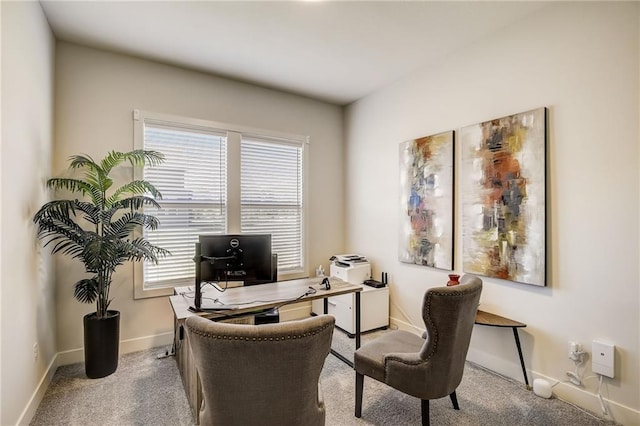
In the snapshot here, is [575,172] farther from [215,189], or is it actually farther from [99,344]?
[99,344]

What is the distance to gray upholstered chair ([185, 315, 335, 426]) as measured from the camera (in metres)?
1.13

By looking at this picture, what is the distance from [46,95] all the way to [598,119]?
4.09 meters

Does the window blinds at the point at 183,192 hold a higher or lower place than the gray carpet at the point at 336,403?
higher

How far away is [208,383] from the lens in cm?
121

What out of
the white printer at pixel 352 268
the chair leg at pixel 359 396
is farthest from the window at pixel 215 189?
the chair leg at pixel 359 396

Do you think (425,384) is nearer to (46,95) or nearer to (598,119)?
(598,119)

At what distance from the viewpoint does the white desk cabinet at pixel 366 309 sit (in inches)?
130

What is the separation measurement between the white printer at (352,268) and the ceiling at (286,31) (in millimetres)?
2169

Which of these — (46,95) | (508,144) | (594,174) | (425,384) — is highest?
(46,95)

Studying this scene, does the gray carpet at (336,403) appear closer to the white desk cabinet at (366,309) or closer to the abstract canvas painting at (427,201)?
the white desk cabinet at (366,309)

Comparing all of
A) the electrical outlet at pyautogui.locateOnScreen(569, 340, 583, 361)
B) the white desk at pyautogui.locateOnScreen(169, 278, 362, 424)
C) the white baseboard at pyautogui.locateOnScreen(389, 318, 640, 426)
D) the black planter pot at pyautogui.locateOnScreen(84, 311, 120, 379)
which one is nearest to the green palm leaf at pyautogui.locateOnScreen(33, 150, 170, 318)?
the black planter pot at pyautogui.locateOnScreen(84, 311, 120, 379)

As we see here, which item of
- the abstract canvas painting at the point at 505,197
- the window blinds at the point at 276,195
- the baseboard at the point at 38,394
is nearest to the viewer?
the baseboard at the point at 38,394

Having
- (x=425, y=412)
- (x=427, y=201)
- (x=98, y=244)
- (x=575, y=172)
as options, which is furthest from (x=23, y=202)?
(x=575, y=172)

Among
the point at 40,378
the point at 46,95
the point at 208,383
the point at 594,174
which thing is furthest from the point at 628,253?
the point at 46,95
